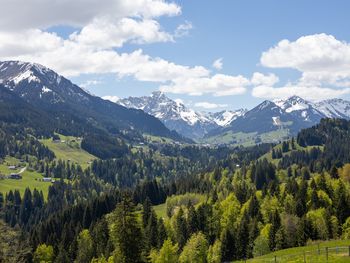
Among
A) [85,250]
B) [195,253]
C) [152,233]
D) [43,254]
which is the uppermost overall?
[152,233]

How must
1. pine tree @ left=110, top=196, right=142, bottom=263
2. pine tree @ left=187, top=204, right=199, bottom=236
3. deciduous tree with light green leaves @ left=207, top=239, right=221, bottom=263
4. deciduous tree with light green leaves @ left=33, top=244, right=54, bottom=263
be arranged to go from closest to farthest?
pine tree @ left=110, top=196, right=142, bottom=263, deciduous tree with light green leaves @ left=207, top=239, right=221, bottom=263, deciduous tree with light green leaves @ left=33, top=244, right=54, bottom=263, pine tree @ left=187, top=204, right=199, bottom=236

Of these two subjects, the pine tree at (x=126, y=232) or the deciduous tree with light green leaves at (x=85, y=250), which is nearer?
the pine tree at (x=126, y=232)

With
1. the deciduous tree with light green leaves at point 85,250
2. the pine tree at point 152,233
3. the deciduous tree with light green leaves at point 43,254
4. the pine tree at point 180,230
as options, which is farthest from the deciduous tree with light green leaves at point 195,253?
the deciduous tree with light green leaves at point 43,254

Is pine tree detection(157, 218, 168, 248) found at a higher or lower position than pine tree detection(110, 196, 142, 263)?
lower

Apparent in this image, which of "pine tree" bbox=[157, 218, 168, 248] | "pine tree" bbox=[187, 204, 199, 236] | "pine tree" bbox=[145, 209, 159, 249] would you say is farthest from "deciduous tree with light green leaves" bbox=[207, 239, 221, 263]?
"pine tree" bbox=[187, 204, 199, 236]

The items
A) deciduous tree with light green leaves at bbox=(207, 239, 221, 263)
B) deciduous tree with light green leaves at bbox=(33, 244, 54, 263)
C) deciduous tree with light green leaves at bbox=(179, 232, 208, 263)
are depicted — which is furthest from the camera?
deciduous tree with light green leaves at bbox=(33, 244, 54, 263)

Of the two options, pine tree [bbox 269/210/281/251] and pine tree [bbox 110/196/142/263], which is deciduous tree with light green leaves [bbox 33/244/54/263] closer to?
pine tree [bbox 269/210/281/251]

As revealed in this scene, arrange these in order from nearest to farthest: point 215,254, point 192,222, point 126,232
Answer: point 126,232
point 215,254
point 192,222

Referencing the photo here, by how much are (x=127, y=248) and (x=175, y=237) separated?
251 feet

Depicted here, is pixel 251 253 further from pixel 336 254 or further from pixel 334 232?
pixel 336 254

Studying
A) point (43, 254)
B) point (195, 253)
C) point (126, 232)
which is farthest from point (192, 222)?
point (126, 232)

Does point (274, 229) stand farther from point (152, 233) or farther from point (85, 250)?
point (85, 250)

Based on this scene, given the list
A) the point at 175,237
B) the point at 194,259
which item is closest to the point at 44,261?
the point at 175,237

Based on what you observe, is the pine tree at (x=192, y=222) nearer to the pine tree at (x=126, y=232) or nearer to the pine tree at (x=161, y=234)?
the pine tree at (x=161, y=234)
